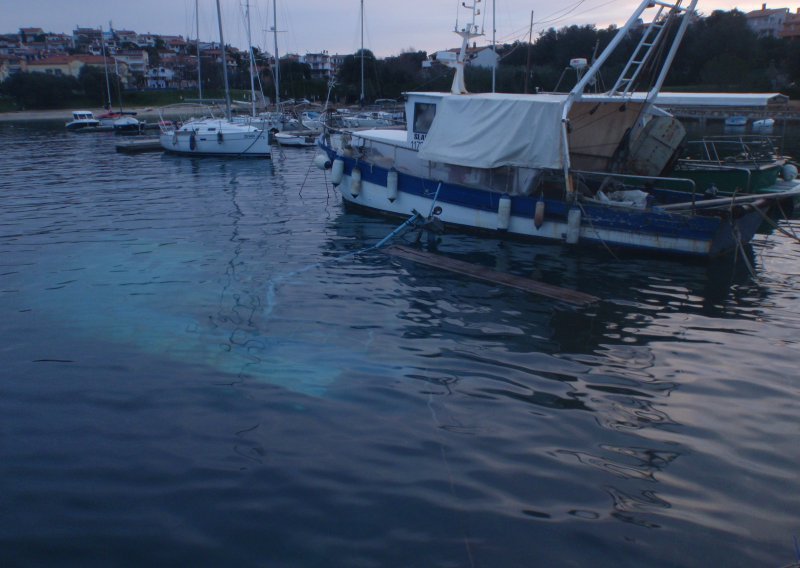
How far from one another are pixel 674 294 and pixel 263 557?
991 cm

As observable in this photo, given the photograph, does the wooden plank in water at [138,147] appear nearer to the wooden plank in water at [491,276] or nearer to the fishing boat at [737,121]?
the wooden plank in water at [491,276]

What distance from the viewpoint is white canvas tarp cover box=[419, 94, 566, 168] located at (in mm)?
14984

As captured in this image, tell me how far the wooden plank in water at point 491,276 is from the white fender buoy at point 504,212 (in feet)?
7.36

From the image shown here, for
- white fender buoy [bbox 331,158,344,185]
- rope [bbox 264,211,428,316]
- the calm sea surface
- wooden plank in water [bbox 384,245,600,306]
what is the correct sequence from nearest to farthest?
the calm sea surface, rope [bbox 264,211,428,316], wooden plank in water [bbox 384,245,600,306], white fender buoy [bbox 331,158,344,185]

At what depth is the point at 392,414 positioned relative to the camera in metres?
7.53

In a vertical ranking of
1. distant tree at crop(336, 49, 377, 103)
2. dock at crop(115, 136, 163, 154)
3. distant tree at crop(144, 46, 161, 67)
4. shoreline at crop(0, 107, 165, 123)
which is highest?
distant tree at crop(144, 46, 161, 67)

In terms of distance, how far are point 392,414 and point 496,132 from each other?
33.1 feet

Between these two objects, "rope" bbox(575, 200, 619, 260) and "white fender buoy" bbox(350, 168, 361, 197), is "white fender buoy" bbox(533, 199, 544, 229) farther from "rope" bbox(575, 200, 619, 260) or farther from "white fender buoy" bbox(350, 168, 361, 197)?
"white fender buoy" bbox(350, 168, 361, 197)

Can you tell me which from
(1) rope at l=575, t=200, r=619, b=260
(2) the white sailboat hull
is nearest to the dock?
(2) the white sailboat hull

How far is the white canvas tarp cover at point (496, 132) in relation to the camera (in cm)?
1498

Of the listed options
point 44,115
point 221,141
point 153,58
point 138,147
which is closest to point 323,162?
point 221,141

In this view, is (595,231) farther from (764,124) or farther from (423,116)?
(764,124)

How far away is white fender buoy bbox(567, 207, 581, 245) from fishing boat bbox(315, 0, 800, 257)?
25 millimetres

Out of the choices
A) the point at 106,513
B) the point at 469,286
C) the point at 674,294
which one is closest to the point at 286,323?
the point at 469,286
